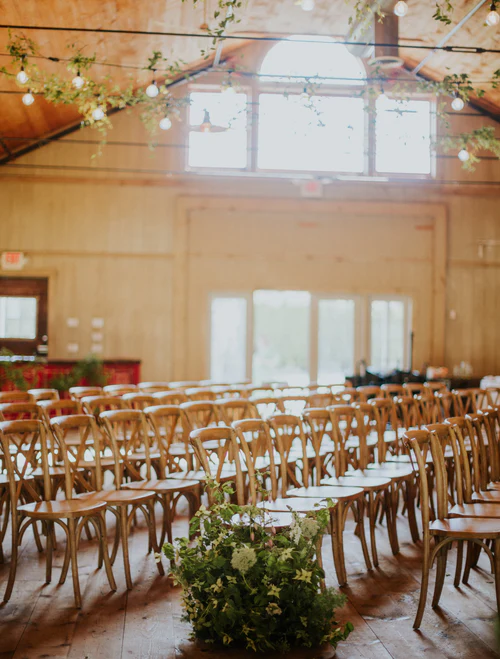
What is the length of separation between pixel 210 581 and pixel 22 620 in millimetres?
1074

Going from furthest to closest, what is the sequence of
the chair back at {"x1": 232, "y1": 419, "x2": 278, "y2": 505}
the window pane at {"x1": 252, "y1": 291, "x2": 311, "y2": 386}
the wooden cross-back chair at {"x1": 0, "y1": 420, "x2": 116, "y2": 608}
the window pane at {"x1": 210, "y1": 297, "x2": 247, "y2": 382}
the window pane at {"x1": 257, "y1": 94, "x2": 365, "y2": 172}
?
the window pane at {"x1": 252, "y1": 291, "x2": 311, "y2": 386} < the window pane at {"x1": 210, "y1": 297, "x2": 247, "y2": 382} < the window pane at {"x1": 257, "y1": 94, "x2": 365, "y2": 172} < the chair back at {"x1": 232, "y1": 419, "x2": 278, "y2": 505} < the wooden cross-back chair at {"x1": 0, "y1": 420, "x2": 116, "y2": 608}

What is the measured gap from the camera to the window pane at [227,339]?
532 inches

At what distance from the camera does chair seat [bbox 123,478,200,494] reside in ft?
15.9

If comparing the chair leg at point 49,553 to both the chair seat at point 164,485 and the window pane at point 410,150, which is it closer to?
the chair seat at point 164,485

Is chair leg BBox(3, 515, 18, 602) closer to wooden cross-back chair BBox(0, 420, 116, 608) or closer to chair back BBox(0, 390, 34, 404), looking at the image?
wooden cross-back chair BBox(0, 420, 116, 608)

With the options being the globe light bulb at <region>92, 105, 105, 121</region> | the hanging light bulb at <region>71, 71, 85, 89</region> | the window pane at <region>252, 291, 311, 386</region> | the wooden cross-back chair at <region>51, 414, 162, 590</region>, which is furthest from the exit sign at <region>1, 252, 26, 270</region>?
the wooden cross-back chair at <region>51, 414, 162, 590</region>

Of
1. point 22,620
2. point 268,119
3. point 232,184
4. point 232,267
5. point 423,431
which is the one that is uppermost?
point 268,119

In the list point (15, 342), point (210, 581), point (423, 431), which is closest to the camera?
point (210, 581)

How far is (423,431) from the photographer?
4359mm

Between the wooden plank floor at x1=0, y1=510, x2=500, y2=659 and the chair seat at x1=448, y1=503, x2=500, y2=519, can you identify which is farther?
the chair seat at x1=448, y1=503, x2=500, y2=519

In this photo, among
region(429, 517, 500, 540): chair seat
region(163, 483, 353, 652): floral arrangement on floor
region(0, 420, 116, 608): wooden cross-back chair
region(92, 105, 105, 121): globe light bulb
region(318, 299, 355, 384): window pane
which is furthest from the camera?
region(318, 299, 355, 384): window pane

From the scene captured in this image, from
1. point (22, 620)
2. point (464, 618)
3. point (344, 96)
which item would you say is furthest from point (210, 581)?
point (344, 96)

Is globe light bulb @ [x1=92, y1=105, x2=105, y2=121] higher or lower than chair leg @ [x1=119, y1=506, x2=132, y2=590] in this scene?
higher

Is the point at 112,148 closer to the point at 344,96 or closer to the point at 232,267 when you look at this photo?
the point at 232,267
